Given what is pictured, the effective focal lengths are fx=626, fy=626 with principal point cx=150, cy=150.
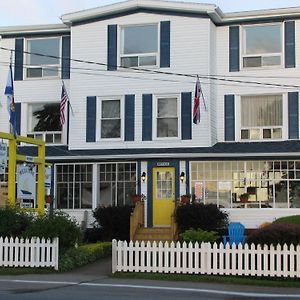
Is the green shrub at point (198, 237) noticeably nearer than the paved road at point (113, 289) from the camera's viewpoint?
No

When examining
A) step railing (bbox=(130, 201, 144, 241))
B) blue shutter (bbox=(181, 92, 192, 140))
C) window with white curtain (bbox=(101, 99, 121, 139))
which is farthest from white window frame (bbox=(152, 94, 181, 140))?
step railing (bbox=(130, 201, 144, 241))

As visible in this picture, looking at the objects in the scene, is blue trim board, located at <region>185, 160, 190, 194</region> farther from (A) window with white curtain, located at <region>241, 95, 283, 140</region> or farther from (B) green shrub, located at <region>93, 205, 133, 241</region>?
(A) window with white curtain, located at <region>241, 95, 283, 140</region>

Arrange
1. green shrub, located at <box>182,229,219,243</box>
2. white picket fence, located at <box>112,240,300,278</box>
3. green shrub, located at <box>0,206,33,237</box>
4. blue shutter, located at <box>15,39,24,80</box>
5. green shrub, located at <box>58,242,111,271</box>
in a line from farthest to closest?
blue shutter, located at <box>15,39,24,80</box> < green shrub, located at <box>0,206,33,237</box> < green shrub, located at <box>58,242,111,271</box> < green shrub, located at <box>182,229,219,243</box> < white picket fence, located at <box>112,240,300,278</box>

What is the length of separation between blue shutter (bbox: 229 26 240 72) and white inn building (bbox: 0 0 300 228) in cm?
4

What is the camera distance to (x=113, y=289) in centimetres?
1364

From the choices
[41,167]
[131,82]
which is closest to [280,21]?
[131,82]

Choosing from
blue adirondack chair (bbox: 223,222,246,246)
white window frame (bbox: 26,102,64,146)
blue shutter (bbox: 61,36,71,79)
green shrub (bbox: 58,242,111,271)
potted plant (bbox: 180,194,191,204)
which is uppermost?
blue shutter (bbox: 61,36,71,79)

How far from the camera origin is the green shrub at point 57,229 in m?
17.0

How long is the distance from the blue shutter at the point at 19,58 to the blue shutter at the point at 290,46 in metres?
11.2

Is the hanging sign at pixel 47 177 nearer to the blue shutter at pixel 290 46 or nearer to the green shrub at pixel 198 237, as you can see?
the green shrub at pixel 198 237

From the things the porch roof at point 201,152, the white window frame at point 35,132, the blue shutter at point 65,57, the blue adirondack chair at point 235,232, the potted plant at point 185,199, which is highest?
the blue shutter at point 65,57

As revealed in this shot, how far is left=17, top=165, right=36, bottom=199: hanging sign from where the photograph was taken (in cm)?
1984

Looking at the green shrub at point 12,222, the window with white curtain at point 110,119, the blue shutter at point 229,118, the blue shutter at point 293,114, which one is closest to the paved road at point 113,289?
the green shrub at point 12,222

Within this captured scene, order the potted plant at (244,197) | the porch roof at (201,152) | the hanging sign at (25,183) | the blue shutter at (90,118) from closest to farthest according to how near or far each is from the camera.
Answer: the hanging sign at (25,183), the porch roof at (201,152), the potted plant at (244,197), the blue shutter at (90,118)
